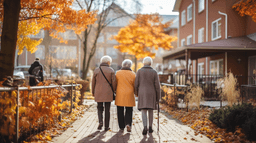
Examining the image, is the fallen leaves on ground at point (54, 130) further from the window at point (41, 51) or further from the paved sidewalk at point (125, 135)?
the window at point (41, 51)

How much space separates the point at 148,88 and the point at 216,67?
645 inches

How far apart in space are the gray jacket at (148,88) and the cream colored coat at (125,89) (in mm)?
A: 307

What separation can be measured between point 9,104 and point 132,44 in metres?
26.7

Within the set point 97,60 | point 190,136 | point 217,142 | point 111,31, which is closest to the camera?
point 217,142

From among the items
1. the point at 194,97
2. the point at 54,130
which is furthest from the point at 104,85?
the point at 194,97

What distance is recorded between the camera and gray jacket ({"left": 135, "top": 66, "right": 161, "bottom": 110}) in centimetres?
659

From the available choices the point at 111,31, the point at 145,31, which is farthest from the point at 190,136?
the point at 111,31

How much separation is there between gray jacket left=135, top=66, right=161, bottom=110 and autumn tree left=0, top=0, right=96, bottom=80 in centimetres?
298

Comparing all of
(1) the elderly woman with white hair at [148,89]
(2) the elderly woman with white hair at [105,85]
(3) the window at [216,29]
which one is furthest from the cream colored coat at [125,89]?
(3) the window at [216,29]

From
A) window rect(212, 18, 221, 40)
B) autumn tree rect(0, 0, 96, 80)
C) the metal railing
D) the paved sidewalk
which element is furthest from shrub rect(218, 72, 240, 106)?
Answer: window rect(212, 18, 221, 40)

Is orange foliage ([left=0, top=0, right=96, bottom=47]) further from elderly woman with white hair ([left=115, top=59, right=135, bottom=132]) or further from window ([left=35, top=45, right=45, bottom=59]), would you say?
window ([left=35, top=45, right=45, bottom=59])

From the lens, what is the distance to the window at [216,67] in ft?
67.4

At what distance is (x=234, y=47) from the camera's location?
54.9 ft

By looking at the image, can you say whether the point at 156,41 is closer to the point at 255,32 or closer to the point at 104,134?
the point at 255,32
